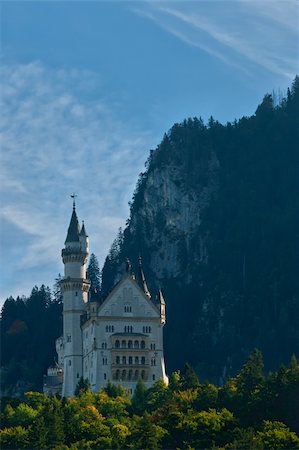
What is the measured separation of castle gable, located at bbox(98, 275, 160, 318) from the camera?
146 metres

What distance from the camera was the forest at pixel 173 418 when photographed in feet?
358

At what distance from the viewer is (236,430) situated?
11038 cm

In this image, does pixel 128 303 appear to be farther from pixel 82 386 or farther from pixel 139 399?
pixel 139 399

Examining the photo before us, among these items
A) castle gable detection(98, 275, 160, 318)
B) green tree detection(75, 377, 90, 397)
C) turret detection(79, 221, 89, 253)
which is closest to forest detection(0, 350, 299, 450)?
green tree detection(75, 377, 90, 397)

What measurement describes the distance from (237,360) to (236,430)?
78.9 m

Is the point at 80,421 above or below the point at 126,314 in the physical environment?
below

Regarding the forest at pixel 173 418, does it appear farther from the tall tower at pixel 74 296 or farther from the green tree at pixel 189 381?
the tall tower at pixel 74 296

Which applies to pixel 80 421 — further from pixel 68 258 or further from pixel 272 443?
pixel 68 258

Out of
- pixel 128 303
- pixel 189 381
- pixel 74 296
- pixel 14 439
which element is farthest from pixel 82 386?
pixel 14 439

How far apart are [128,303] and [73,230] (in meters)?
10.9

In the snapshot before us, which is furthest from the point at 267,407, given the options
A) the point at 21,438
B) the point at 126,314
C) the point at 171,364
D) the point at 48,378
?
the point at 171,364

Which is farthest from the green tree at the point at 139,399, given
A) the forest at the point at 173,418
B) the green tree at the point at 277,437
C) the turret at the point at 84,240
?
the turret at the point at 84,240

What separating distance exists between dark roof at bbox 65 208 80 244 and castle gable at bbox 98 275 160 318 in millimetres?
7519

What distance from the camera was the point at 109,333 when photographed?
146 meters
